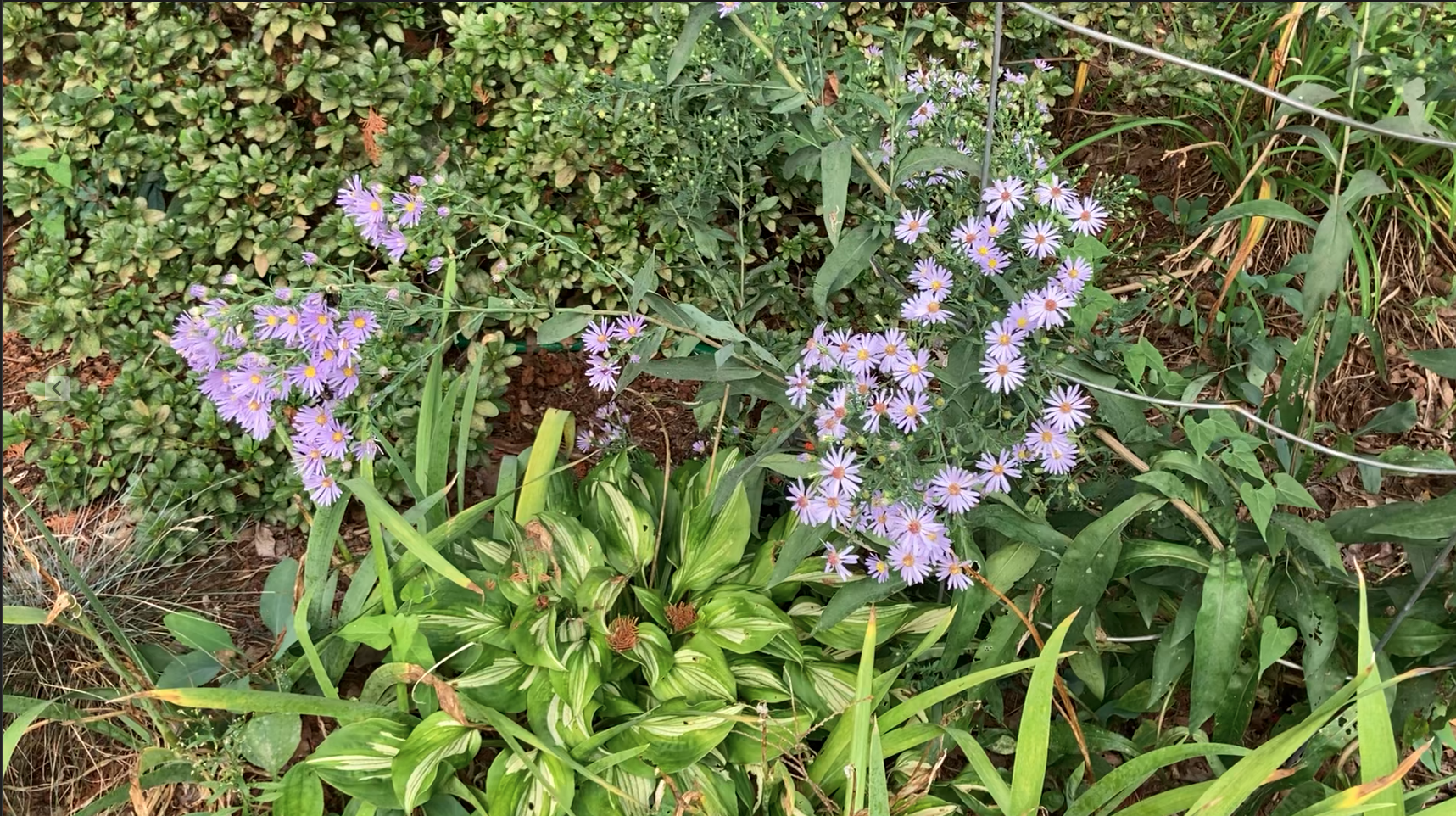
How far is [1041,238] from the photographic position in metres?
1.31

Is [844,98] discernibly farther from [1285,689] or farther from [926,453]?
[1285,689]

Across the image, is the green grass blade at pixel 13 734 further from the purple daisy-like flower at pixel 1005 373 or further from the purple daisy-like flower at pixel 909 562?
the purple daisy-like flower at pixel 1005 373

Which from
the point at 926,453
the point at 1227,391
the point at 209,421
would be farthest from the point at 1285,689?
the point at 209,421

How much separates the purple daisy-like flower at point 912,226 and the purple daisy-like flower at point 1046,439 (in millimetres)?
356

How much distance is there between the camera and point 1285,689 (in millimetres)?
1823

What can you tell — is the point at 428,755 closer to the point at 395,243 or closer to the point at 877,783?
the point at 877,783

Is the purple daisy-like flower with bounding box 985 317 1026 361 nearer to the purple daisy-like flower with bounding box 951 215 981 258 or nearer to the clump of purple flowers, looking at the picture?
the purple daisy-like flower with bounding box 951 215 981 258

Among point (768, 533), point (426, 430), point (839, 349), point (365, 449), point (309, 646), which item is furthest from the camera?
point (768, 533)

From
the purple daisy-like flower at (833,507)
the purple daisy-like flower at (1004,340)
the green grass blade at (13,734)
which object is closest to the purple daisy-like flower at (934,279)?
the purple daisy-like flower at (1004,340)

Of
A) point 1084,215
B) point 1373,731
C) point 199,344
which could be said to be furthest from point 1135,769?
point 199,344

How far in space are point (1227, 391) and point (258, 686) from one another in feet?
7.09

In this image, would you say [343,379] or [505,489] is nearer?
[343,379]

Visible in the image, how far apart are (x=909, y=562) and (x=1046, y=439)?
284mm

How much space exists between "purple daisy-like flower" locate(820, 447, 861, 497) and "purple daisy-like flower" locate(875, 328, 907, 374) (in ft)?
0.50
